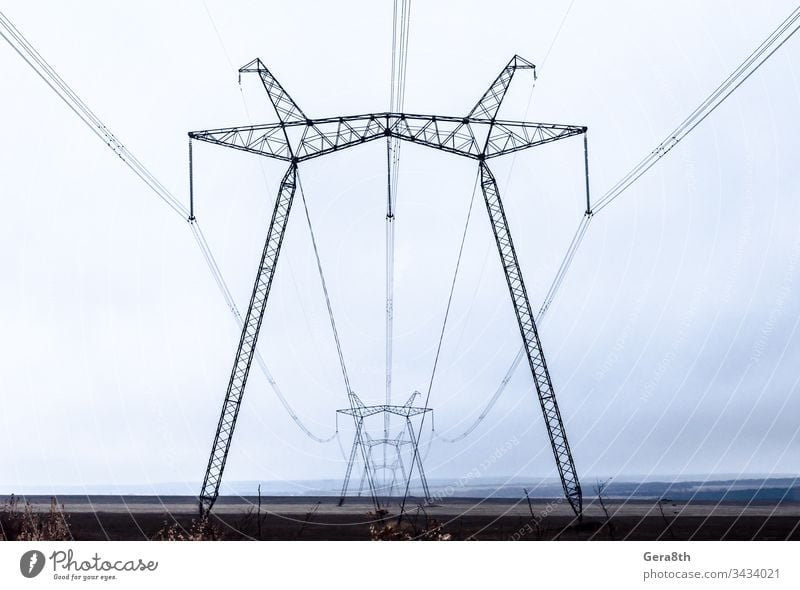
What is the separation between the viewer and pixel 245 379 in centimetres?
5250

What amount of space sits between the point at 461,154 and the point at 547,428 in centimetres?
2035

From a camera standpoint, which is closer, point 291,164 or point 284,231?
point 291,164
